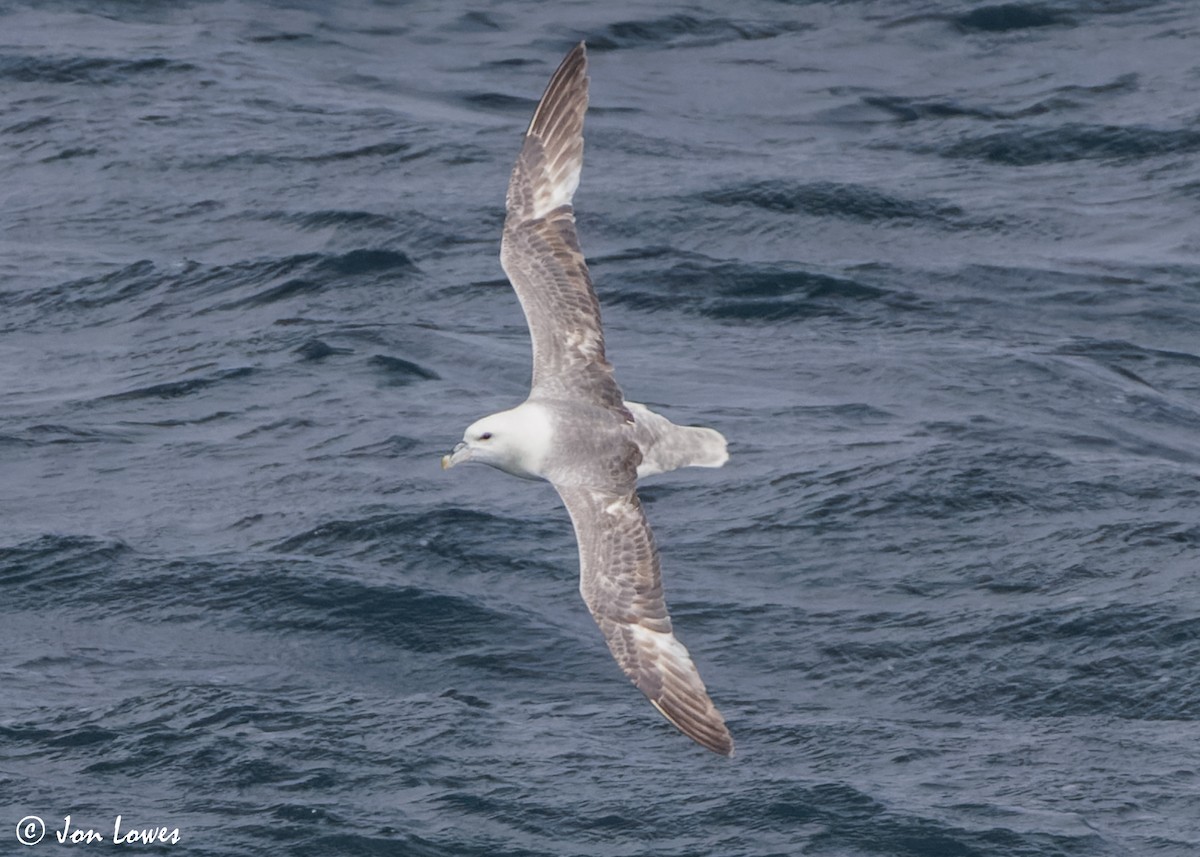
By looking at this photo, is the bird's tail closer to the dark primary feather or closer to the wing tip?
the dark primary feather

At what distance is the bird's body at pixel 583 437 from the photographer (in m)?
11.1

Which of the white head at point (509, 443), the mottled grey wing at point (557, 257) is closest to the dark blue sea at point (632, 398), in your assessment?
the white head at point (509, 443)

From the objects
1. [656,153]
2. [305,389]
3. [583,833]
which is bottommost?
[583,833]

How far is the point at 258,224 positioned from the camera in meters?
19.8

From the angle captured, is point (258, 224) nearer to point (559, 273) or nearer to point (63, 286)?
point (63, 286)

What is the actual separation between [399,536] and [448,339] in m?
3.06

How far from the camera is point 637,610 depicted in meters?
11.2

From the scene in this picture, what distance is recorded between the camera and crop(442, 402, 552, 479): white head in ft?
38.3

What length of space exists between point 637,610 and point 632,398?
560 centimetres

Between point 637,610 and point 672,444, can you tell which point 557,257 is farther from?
point 637,610

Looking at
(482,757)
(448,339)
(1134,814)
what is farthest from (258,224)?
(1134,814)

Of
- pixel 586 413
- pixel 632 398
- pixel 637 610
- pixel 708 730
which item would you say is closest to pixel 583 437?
pixel 586 413

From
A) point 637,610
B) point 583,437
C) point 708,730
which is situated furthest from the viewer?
point 583,437
